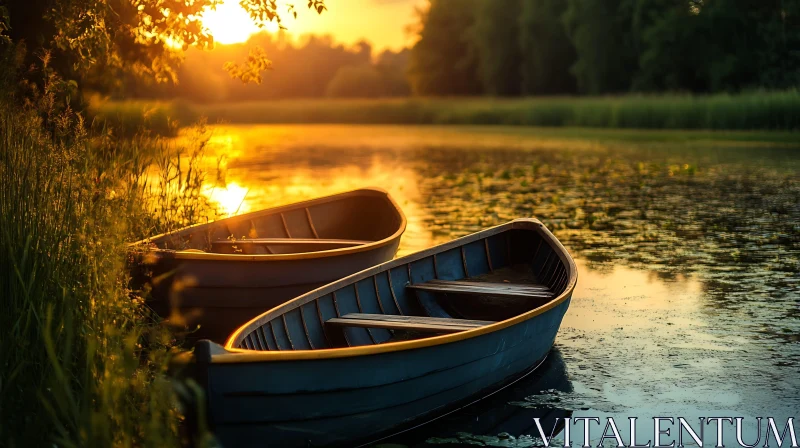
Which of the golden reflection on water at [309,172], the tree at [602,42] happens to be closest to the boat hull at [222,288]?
the golden reflection on water at [309,172]

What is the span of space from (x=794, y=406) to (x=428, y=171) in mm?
14472

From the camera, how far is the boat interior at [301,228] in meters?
7.12

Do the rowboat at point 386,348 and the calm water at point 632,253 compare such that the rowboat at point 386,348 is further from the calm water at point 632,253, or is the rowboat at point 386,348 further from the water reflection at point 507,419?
the calm water at point 632,253

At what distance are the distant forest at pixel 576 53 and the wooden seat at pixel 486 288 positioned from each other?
27442 mm

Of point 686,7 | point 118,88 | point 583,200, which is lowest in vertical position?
point 583,200

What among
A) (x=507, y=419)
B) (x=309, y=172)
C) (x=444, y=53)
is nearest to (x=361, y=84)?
(x=444, y=53)

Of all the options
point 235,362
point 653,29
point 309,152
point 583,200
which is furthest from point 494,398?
point 653,29

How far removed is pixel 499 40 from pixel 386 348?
5676cm

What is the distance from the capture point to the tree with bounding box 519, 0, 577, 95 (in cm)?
5522

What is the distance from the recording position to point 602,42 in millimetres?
50375

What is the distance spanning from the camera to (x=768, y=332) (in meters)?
6.45

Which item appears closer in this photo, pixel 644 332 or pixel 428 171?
pixel 644 332

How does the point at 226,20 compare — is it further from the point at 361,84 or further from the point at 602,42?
the point at 361,84

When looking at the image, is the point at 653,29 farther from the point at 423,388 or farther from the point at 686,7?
the point at 423,388
